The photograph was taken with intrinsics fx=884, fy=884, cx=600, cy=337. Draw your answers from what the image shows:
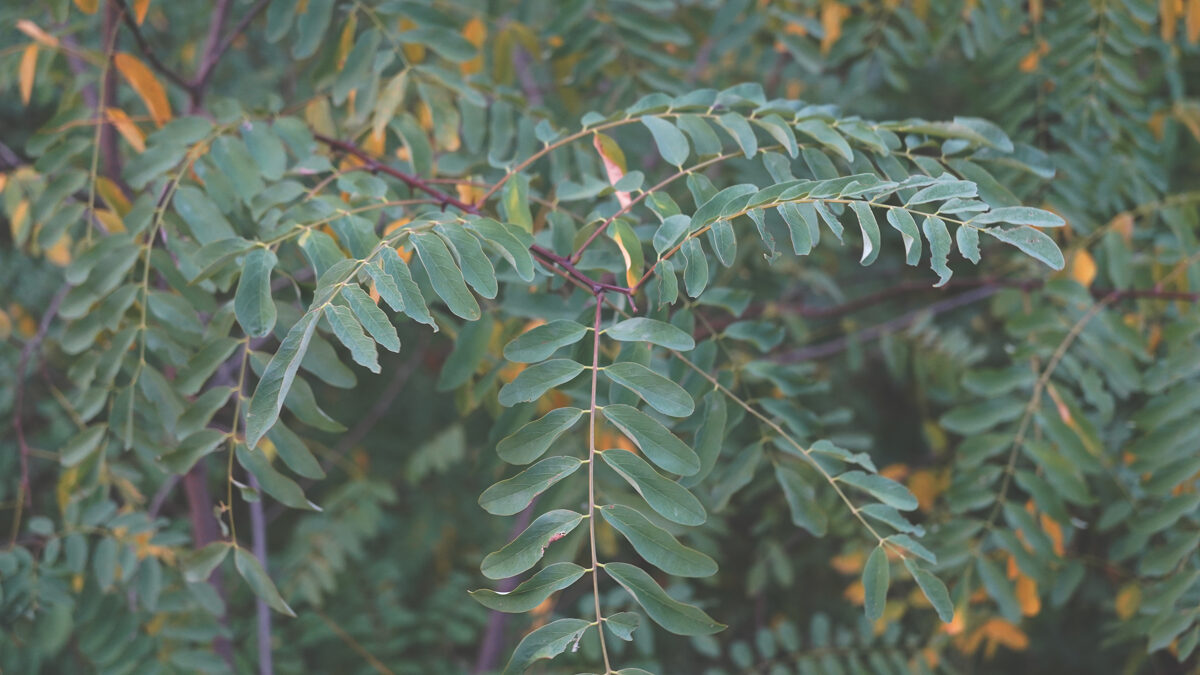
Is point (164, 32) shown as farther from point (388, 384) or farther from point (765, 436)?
point (765, 436)

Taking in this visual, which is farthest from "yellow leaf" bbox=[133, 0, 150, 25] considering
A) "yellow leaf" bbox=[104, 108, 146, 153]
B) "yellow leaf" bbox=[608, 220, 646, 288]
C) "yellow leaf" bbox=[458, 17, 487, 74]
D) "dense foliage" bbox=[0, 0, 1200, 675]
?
"yellow leaf" bbox=[608, 220, 646, 288]

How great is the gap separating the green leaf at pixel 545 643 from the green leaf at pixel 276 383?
0.85 feet

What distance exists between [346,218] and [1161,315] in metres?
1.25

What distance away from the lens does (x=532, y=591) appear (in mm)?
701

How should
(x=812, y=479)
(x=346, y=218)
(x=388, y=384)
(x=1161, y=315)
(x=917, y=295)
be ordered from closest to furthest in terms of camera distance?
(x=346, y=218) → (x=812, y=479) → (x=1161, y=315) → (x=917, y=295) → (x=388, y=384)

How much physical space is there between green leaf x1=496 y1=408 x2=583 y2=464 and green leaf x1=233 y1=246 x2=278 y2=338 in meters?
0.24

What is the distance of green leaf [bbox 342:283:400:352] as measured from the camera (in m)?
0.69

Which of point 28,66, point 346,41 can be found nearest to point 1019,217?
point 346,41

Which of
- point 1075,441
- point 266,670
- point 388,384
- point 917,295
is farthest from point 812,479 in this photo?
point 388,384

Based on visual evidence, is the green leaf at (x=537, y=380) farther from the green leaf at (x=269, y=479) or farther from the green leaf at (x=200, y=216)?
the green leaf at (x=200, y=216)

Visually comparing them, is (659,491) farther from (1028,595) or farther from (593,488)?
(1028,595)

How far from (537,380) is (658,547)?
0.58ft

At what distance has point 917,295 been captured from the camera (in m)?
2.29

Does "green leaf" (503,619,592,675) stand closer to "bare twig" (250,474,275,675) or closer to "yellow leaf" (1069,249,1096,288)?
"bare twig" (250,474,275,675)
